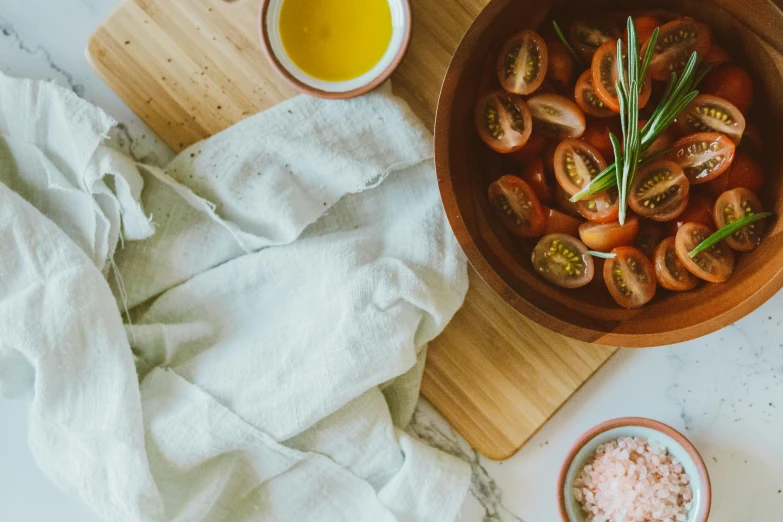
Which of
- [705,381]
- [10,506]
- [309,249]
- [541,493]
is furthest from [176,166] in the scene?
[705,381]

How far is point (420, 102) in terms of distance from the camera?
1.01m

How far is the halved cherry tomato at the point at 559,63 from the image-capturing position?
907 millimetres

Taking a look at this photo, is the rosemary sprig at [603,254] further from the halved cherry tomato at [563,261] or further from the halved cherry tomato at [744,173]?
the halved cherry tomato at [744,173]

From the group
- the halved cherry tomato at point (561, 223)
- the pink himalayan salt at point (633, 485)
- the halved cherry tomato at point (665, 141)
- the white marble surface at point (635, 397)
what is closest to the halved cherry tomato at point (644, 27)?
the halved cherry tomato at point (665, 141)

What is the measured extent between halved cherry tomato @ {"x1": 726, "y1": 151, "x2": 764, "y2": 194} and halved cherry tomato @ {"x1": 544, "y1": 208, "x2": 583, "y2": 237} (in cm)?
19

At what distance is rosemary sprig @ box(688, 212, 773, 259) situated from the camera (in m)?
0.85

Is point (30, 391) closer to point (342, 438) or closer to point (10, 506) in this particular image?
point (10, 506)

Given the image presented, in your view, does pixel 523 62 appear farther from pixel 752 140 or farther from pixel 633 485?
pixel 633 485

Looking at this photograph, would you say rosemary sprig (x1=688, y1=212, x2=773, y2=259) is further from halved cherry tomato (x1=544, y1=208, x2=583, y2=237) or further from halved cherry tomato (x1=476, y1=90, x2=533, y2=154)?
halved cherry tomato (x1=476, y1=90, x2=533, y2=154)

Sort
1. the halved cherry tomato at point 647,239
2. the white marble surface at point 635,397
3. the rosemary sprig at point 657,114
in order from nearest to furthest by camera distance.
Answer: the rosemary sprig at point 657,114
the halved cherry tomato at point 647,239
the white marble surface at point 635,397

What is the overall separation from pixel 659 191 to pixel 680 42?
17cm

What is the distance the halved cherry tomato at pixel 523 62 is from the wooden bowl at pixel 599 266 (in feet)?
0.06

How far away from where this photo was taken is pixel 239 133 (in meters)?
0.97

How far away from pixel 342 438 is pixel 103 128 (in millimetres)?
500
